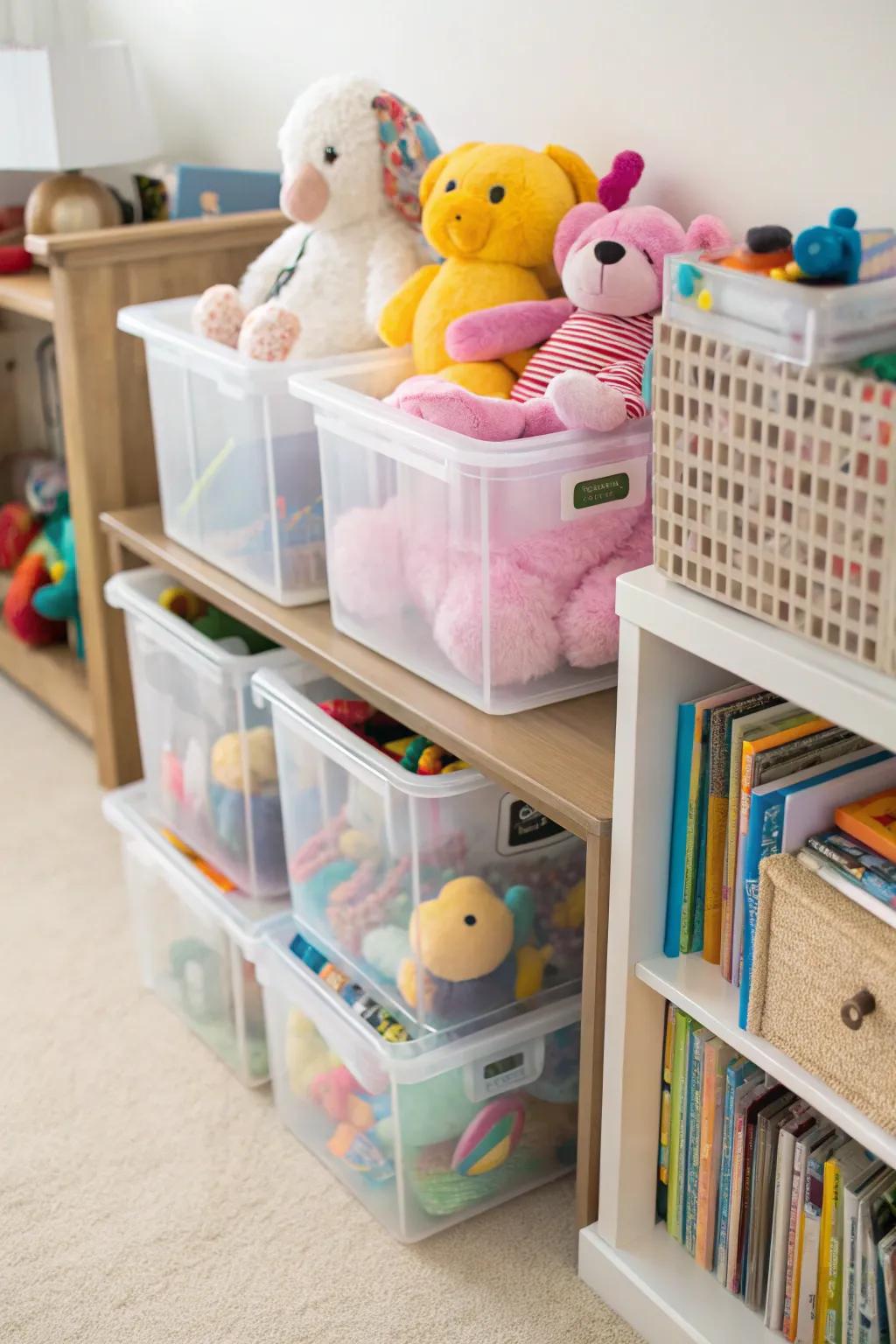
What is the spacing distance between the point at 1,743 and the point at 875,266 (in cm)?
185

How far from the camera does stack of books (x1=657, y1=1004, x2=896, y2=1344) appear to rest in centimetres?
114

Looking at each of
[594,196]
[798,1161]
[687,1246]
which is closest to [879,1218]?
[798,1161]

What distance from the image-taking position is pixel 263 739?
1.70 m

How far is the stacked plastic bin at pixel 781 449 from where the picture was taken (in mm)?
941

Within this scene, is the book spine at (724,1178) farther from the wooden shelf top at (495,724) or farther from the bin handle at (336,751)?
the bin handle at (336,751)

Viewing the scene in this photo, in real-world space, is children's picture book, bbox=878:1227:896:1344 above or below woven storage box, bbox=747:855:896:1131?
below

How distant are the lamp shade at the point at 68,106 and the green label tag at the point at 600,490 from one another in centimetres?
122

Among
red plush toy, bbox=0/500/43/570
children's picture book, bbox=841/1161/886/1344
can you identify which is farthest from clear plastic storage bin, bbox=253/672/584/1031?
red plush toy, bbox=0/500/43/570

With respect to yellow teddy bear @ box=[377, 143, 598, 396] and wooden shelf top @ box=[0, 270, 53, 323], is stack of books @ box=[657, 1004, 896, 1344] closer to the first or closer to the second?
yellow teddy bear @ box=[377, 143, 598, 396]

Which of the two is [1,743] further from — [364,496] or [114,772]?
[364,496]

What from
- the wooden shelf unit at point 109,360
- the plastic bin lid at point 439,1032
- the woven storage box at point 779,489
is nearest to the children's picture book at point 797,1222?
the plastic bin lid at point 439,1032

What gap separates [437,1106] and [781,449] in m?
0.79

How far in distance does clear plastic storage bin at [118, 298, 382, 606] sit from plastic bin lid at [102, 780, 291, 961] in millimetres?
345

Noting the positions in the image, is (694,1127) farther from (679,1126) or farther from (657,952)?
(657,952)
